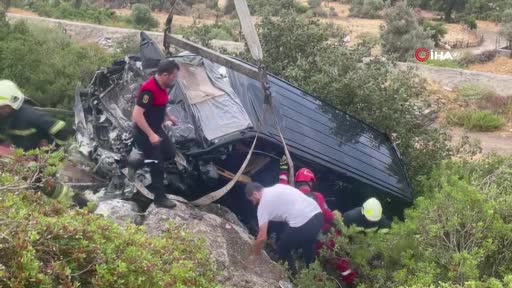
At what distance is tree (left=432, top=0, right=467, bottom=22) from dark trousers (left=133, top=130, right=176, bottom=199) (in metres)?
32.9

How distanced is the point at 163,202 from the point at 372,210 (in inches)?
68.5

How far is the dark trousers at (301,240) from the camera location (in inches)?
197

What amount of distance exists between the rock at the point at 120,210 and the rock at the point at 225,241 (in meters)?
0.10

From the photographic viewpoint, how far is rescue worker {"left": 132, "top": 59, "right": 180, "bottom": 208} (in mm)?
4949

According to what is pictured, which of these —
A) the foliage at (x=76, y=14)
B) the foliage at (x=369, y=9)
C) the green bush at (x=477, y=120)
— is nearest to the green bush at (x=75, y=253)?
the green bush at (x=477, y=120)

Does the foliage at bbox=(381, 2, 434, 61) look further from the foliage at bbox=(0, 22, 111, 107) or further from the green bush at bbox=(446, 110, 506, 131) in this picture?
the foliage at bbox=(0, 22, 111, 107)

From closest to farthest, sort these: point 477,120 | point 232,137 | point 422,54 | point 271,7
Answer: point 232,137 < point 271,7 < point 477,120 < point 422,54

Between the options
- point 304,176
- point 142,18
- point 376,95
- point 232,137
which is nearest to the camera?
point 232,137

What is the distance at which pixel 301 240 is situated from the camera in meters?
5.03

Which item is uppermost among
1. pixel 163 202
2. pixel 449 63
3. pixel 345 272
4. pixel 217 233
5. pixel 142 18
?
pixel 163 202

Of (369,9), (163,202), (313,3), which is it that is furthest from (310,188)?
(313,3)

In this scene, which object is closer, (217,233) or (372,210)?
(217,233)

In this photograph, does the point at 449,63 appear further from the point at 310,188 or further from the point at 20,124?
the point at 20,124

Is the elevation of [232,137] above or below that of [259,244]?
above
